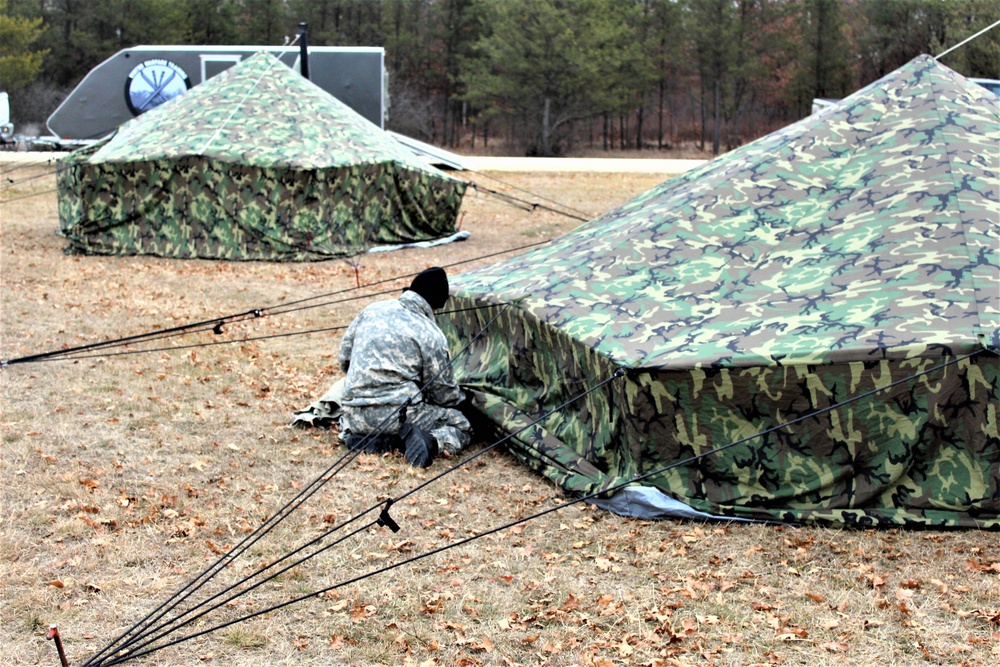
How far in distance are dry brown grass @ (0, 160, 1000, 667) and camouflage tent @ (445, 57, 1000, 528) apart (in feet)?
0.93

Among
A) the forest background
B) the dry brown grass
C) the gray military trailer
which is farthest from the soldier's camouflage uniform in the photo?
the forest background

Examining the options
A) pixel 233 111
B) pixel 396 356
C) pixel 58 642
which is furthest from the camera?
pixel 233 111

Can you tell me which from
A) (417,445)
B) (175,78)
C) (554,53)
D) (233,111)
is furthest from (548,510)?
(554,53)

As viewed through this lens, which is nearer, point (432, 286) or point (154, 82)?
point (432, 286)

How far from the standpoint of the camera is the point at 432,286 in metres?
6.79


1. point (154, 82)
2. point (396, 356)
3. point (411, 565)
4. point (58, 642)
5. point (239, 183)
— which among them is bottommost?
point (411, 565)

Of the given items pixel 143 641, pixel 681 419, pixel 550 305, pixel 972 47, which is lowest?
pixel 143 641

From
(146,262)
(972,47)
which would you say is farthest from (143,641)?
(972,47)

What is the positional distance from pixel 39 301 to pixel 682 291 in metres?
7.74

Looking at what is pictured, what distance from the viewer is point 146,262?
46.0 ft

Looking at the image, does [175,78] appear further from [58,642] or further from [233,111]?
[58,642]

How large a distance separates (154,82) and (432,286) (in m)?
19.8

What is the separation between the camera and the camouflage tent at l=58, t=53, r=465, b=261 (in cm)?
1415

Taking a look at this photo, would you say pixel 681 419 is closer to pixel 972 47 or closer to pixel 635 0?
pixel 972 47
